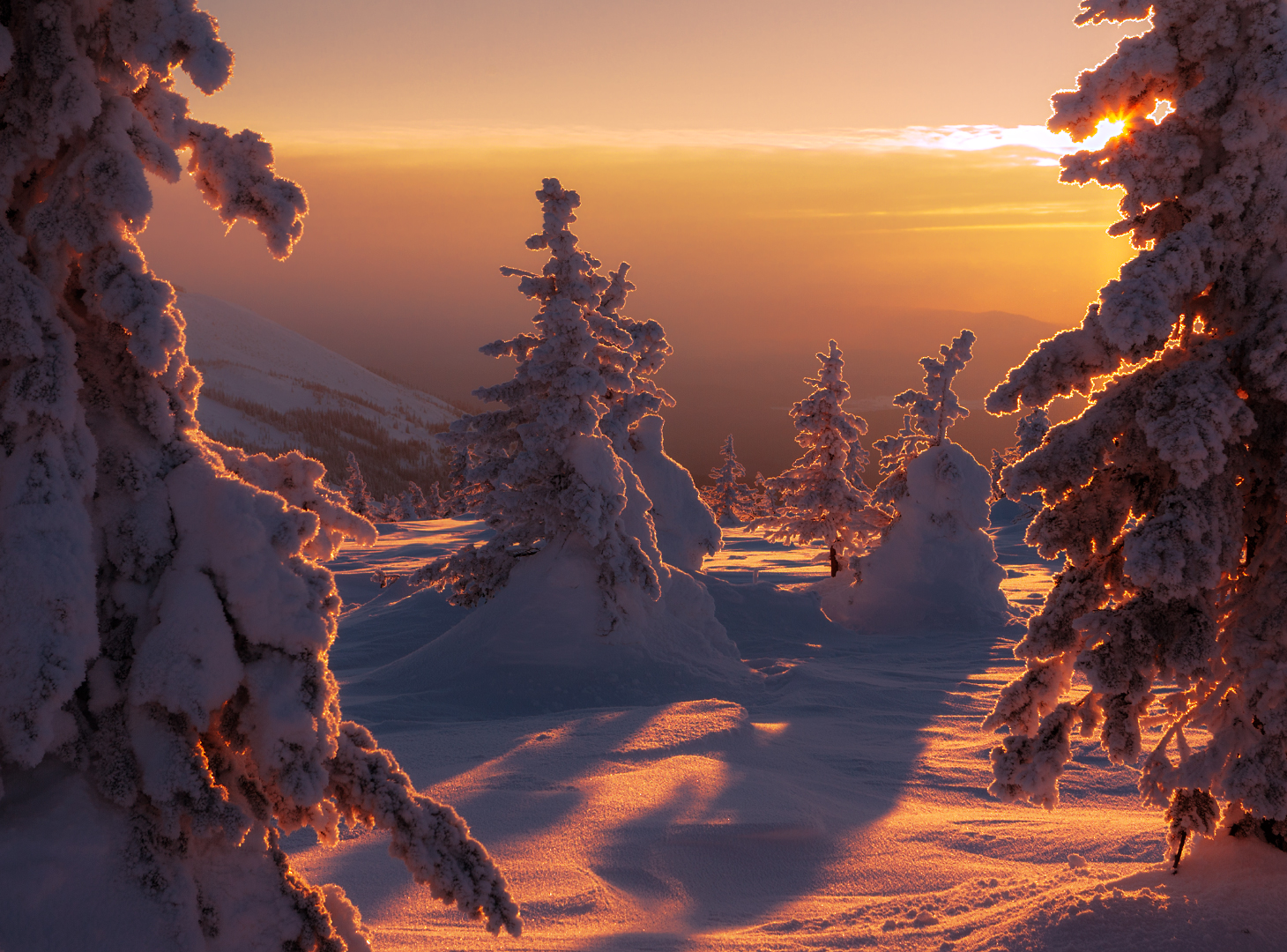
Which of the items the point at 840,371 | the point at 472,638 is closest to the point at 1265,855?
the point at 472,638

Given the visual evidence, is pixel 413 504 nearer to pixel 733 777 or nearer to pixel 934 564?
pixel 934 564

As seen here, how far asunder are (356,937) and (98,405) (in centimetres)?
331

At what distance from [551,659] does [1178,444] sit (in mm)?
14160

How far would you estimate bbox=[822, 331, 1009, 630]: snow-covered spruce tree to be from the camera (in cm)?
2894

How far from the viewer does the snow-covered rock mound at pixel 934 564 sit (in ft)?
94.9

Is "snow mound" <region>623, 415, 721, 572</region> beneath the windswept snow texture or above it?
above

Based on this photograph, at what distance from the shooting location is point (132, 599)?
459cm

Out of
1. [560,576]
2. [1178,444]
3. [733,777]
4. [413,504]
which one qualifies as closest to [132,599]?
[1178,444]

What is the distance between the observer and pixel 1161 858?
9070 mm

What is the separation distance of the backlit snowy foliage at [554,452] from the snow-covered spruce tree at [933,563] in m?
10.3

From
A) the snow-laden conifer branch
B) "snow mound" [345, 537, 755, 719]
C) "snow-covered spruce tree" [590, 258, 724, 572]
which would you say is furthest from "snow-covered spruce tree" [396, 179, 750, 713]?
the snow-laden conifer branch

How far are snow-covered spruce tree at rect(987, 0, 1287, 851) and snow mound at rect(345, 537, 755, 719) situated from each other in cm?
1181

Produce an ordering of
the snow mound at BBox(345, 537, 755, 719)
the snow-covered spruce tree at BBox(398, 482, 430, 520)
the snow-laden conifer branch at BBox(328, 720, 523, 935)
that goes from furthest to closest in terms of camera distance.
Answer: the snow-covered spruce tree at BBox(398, 482, 430, 520) → the snow mound at BBox(345, 537, 755, 719) → the snow-laden conifer branch at BBox(328, 720, 523, 935)

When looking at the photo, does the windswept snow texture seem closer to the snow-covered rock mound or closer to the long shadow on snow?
the long shadow on snow
